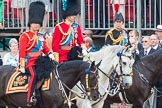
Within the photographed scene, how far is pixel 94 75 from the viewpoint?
42.5 feet

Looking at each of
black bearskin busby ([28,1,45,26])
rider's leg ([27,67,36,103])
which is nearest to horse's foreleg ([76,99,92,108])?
rider's leg ([27,67,36,103])

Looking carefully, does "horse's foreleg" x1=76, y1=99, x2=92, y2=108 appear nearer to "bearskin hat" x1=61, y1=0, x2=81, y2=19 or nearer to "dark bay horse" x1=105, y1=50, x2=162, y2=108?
"dark bay horse" x1=105, y1=50, x2=162, y2=108

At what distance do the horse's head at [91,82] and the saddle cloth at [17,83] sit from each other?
51.5 inches

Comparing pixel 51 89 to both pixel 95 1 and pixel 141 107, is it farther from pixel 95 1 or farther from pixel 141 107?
pixel 95 1

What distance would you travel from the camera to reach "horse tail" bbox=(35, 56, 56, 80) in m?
13.4

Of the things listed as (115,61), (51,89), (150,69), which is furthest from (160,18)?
(51,89)

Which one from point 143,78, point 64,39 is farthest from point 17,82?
point 143,78

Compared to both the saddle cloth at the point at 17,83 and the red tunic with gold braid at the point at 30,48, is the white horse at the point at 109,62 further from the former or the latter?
the saddle cloth at the point at 17,83

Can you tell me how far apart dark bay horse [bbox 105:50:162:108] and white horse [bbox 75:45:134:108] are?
90 cm

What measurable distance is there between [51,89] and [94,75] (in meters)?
0.92

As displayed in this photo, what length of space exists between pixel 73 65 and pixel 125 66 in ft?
3.97

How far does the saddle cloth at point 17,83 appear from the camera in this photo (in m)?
13.8

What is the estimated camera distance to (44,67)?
44.2 ft

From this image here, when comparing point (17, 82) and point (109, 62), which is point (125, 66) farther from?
point (17, 82)
